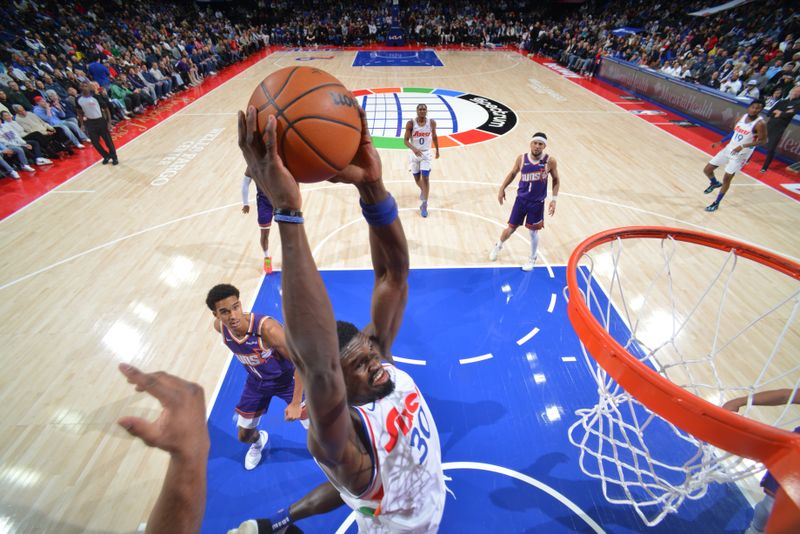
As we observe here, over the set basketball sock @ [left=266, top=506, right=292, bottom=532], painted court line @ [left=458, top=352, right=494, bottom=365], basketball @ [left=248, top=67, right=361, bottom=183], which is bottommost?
painted court line @ [left=458, top=352, right=494, bottom=365]

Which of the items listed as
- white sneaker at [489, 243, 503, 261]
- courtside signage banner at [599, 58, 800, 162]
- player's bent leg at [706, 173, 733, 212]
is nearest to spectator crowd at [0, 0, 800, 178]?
courtside signage banner at [599, 58, 800, 162]

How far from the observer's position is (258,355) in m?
3.00

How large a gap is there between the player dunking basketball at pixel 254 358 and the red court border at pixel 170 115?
6663 mm

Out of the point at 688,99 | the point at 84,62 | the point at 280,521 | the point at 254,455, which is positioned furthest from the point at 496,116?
the point at 84,62

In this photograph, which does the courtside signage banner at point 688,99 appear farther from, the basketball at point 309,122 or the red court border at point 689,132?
the basketball at point 309,122

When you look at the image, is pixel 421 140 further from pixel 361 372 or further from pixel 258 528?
pixel 258 528

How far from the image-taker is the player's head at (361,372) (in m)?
1.75

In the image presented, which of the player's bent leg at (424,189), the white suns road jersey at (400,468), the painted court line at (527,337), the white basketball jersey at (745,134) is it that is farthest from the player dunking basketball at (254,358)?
the white basketball jersey at (745,134)

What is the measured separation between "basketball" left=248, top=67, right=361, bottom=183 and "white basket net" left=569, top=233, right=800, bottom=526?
1959 mm

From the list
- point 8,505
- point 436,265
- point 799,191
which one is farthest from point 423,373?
point 799,191

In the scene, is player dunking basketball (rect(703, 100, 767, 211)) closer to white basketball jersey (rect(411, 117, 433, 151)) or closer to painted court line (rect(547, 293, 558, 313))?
painted court line (rect(547, 293, 558, 313))

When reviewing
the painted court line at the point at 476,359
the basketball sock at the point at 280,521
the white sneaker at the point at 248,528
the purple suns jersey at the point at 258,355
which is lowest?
the painted court line at the point at 476,359

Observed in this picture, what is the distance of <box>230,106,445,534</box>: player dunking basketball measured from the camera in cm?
111

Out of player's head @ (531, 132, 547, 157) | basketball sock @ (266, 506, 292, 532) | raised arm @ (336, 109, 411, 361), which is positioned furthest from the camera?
player's head @ (531, 132, 547, 157)
